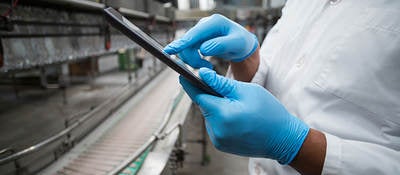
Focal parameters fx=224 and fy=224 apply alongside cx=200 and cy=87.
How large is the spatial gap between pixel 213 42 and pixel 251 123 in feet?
0.97

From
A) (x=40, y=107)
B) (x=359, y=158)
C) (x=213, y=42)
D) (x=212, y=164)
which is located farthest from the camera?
(x=40, y=107)

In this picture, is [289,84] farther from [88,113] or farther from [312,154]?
[88,113]

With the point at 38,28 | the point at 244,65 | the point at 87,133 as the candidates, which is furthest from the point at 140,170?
the point at 38,28

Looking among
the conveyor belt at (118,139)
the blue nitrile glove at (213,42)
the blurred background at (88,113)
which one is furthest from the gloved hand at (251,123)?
the conveyor belt at (118,139)

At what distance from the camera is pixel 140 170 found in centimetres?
108

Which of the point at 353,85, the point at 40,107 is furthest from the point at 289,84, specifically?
the point at 40,107

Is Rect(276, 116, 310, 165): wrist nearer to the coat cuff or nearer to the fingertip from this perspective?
the coat cuff

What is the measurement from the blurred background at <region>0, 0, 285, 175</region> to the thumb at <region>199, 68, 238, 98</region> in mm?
651

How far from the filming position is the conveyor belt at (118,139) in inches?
59.9

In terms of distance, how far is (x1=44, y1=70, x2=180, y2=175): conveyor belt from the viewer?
4.99ft

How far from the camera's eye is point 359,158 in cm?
47

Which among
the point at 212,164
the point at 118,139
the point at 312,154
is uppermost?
the point at 312,154

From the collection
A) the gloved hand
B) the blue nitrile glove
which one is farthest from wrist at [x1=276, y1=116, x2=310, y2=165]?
the blue nitrile glove

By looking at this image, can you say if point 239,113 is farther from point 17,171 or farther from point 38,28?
point 38,28
